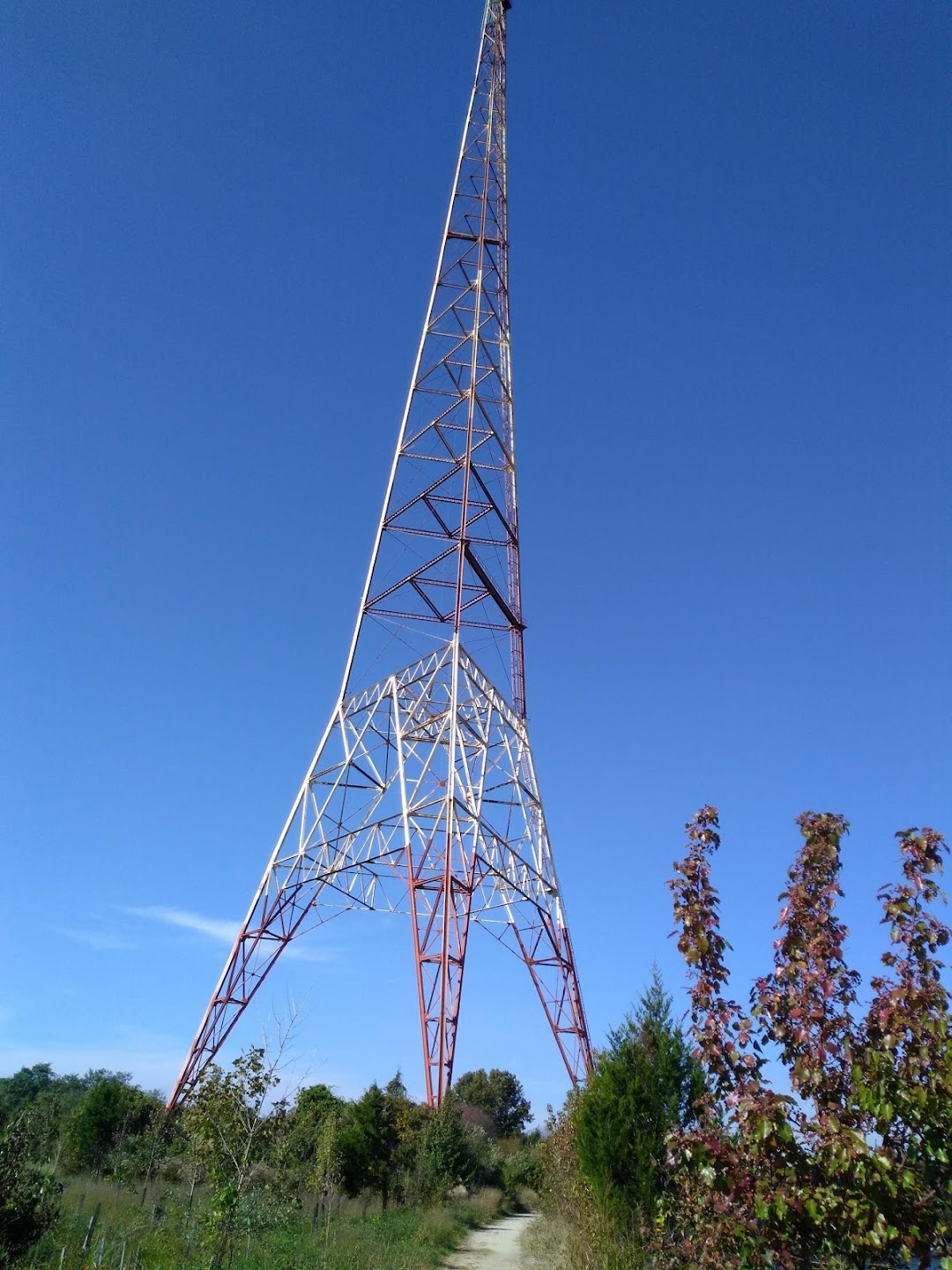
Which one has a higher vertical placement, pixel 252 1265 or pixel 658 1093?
pixel 658 1093

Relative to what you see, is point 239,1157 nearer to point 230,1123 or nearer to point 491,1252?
point 230,1123

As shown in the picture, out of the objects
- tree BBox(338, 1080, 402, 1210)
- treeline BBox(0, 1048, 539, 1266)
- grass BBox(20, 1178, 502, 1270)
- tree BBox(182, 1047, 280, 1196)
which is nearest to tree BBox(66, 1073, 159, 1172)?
treeline BBox(0, 1048, 539, 1266)

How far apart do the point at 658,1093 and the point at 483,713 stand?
1390 centimetres

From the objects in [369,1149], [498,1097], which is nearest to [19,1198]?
[369,1149]

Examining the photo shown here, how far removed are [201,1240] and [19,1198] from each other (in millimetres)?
3258

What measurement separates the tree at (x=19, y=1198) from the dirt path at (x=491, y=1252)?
26.9 ft

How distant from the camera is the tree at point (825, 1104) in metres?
3.76

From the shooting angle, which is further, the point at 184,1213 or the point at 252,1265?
the point at 184,1213

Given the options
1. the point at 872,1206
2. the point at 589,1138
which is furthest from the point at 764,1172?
the point at 589,1138

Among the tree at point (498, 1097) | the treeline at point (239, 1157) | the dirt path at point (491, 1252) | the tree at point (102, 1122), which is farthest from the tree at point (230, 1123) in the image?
the tree at point (498, 1097)

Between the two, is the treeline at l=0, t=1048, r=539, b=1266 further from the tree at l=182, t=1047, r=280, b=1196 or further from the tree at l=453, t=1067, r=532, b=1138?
the tree at l=453, t=1067, r=532, b=1138

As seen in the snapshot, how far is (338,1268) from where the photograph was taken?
11.1 metres

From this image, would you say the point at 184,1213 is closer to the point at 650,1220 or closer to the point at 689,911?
the point at 650,1220

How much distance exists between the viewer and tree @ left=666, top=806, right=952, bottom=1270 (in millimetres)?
3762
